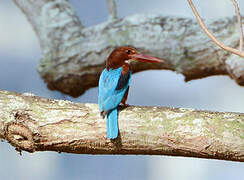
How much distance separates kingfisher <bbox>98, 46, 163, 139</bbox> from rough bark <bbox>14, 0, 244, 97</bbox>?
52 centimetres

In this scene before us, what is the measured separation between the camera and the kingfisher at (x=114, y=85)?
6.06 ft

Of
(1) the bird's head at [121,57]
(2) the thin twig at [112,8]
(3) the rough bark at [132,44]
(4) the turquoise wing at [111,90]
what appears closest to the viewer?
(4) the turquoise wing at [111,90]

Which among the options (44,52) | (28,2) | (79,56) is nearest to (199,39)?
(79,56)

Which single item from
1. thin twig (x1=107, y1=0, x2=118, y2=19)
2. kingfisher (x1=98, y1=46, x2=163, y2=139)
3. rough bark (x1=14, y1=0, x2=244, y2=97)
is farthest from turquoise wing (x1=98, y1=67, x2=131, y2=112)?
thin twig (x1=107, y1=0, x2=118, y2=19)

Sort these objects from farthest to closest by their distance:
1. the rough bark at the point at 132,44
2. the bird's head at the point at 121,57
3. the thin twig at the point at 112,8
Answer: the thin twig at the point at 112,8, the rough bark at the point at 132,44, the bird's head at the point at 121,57

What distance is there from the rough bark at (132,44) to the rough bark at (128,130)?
1.09 metres

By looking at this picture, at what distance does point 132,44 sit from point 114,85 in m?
0.91

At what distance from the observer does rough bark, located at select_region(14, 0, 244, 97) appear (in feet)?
9.62

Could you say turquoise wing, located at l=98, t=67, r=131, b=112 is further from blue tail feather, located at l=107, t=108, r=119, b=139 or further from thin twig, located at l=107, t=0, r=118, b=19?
thin twig, located at l=107, t=0, r=118, b=19

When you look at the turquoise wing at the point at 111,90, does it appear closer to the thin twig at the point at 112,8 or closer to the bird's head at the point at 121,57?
the bird's head at the point at 121,57

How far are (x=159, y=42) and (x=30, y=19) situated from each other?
3.13 feet

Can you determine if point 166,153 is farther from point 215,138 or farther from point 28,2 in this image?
point 28,2

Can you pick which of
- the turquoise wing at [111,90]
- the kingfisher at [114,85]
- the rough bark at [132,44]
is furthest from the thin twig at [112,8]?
the turquoise wing at [111,90]

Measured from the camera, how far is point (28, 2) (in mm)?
3301
